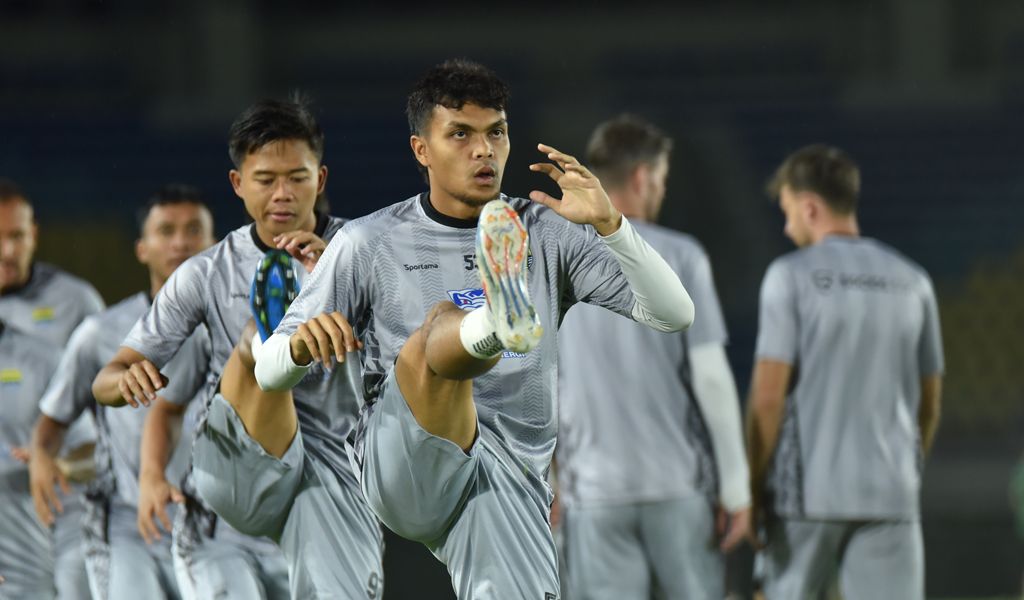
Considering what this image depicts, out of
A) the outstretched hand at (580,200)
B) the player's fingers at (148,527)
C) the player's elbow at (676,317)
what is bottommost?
the player's fingers at (148,527)

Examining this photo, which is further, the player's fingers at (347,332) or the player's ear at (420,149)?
the player's ear at (420,149)

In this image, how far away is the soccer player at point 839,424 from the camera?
208 inches

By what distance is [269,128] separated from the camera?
4.25 metres

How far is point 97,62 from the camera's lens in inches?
710

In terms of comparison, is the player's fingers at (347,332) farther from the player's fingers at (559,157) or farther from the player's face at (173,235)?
the player's face at (173,235)

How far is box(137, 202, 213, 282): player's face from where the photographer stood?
521 cm

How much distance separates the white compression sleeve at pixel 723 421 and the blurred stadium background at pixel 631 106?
9130 millimetres

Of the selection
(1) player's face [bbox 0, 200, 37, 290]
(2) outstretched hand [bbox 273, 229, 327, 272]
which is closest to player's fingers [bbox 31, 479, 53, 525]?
(1) player's face [bbox 0, 200, 37, 290]

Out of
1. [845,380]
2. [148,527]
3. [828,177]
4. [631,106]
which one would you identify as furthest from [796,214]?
[631,106]

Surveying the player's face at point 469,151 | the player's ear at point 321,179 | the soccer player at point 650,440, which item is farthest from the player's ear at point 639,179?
the player's face at point 469,151

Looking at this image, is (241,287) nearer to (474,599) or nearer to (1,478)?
(474,599)

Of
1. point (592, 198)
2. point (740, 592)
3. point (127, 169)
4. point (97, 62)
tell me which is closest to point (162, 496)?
point (592, 198)

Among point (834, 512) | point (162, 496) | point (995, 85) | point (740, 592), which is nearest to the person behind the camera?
point (162, 496)

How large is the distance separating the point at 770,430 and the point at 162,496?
2197 millimetres
